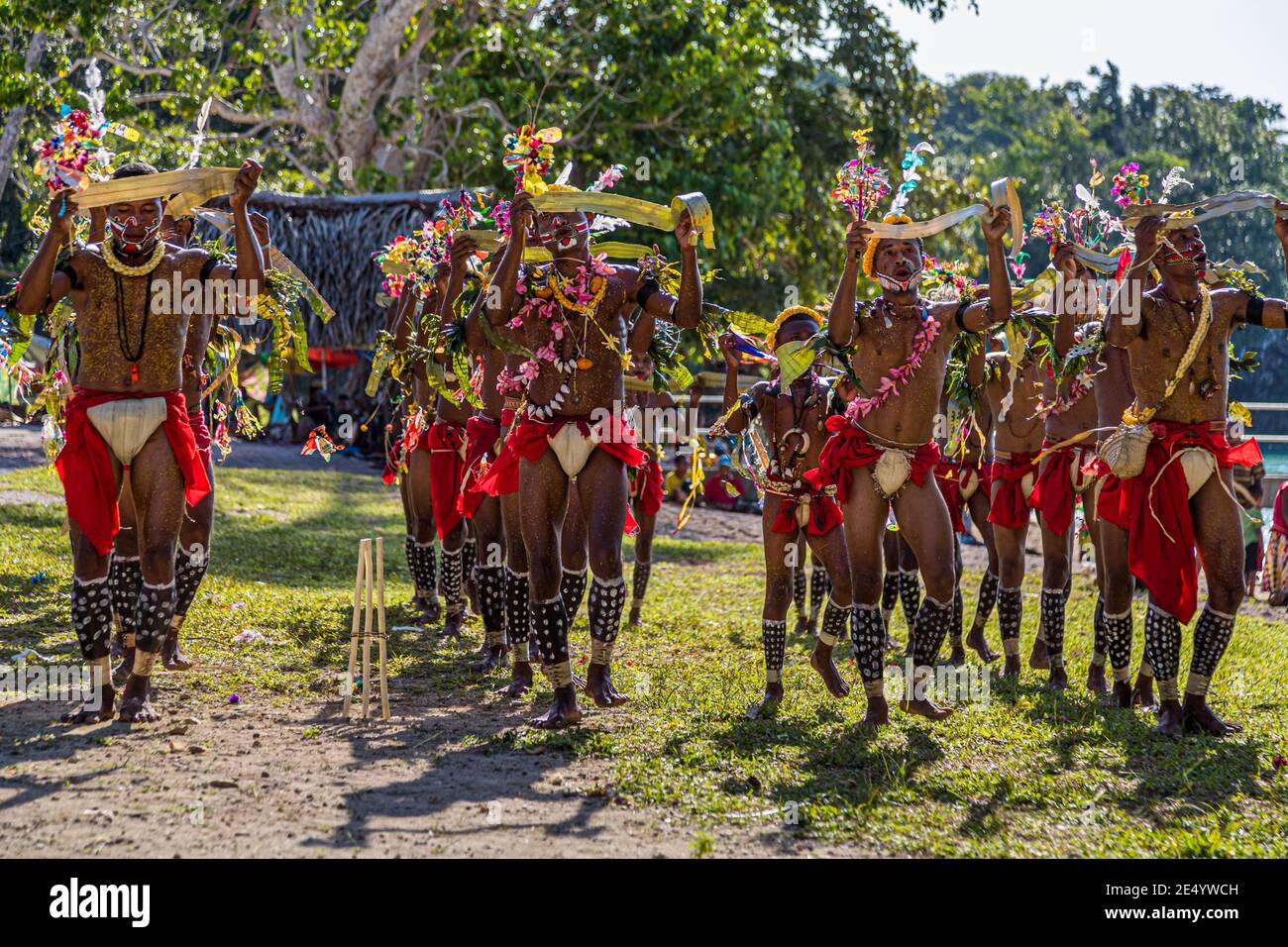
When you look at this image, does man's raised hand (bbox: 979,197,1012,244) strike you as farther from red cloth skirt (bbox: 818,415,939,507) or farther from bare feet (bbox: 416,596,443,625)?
bare feet (bbox: 416,596,443,625)

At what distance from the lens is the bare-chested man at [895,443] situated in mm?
6422

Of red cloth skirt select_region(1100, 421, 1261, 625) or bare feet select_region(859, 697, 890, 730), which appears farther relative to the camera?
red cloth skirt select_region(1100, 421, 1261, 625)

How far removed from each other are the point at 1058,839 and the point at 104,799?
3.33 metres

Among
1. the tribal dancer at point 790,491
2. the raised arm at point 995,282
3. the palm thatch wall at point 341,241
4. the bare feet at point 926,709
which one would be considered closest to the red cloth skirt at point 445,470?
the tribal dancer at point 790,491

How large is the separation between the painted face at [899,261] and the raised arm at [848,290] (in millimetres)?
109

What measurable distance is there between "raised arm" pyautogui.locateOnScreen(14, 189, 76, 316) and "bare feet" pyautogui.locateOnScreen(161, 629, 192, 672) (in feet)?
7.00

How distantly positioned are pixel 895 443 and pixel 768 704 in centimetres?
144

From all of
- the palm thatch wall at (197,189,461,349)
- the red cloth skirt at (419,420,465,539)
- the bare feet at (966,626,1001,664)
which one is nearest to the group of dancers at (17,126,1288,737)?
the red cloth skirt at (419,420,465,539)

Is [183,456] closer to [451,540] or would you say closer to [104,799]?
[104,799]

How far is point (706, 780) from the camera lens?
5.48 metres

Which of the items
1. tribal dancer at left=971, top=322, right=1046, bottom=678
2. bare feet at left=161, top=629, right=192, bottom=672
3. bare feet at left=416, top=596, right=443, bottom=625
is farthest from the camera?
bare feet at left=416, top=596, right=443, bottom=625

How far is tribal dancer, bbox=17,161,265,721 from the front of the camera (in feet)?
20.4

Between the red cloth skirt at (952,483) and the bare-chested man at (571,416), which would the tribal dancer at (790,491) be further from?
the red cloth skirt at (952,483)
